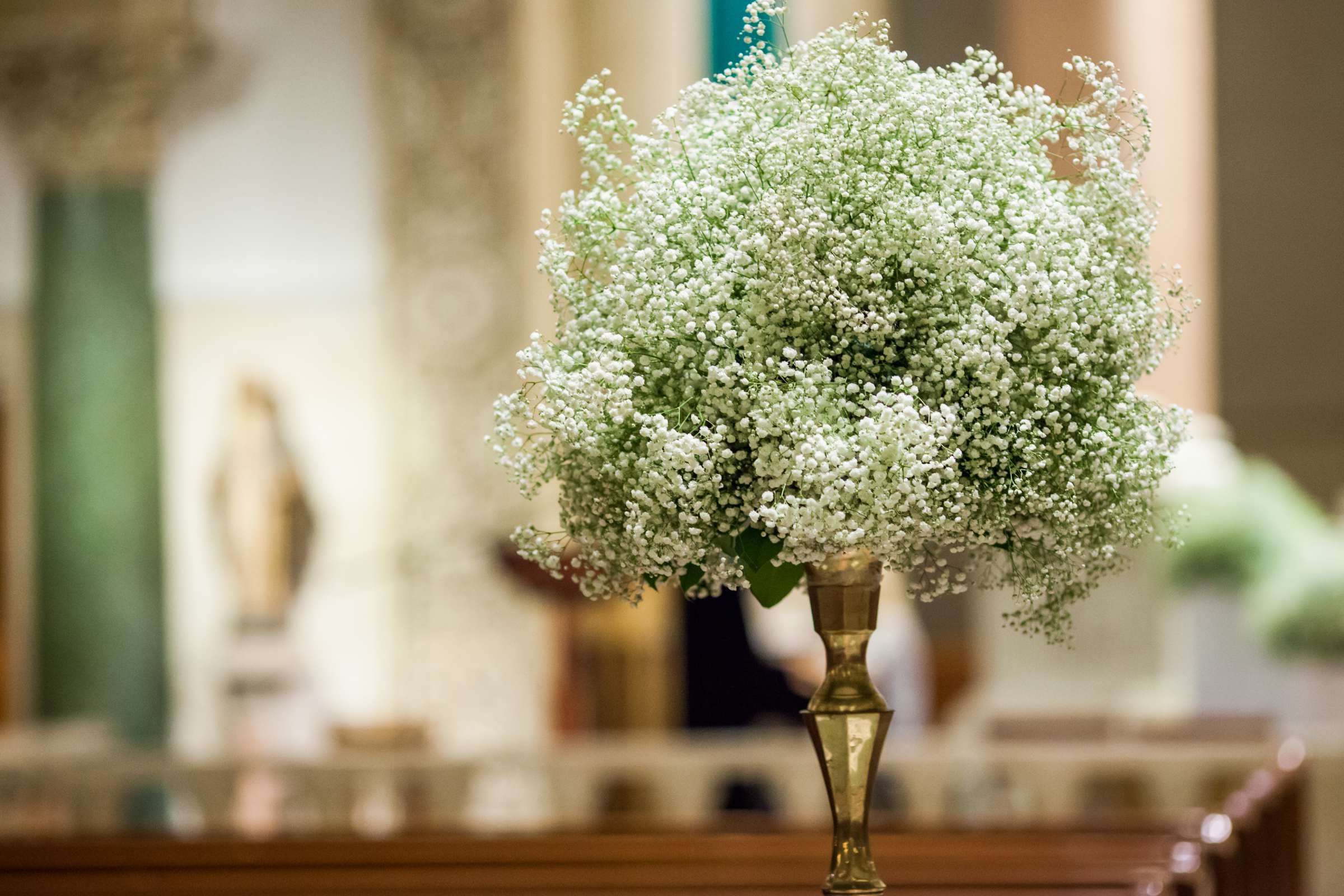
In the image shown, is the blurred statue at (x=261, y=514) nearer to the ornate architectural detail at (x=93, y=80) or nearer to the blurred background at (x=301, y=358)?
the blurred background at (x=301, y=358)

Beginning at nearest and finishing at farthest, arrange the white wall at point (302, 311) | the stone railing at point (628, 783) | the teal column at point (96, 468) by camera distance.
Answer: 1. the stone railing at point (628, 783)
2. the teal column at point (96, 468)
3. the white wall at point (302, 311)

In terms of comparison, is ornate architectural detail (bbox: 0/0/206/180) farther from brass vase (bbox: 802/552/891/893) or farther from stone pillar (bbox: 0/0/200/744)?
brass vase (bbox: 802/552/891/893)

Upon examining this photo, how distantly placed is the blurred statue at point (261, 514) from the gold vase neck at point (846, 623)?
8.85 meters

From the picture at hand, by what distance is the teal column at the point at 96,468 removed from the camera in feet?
31.9

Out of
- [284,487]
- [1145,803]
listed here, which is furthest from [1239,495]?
[284,487]

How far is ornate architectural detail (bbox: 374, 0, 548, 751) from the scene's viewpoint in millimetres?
9922

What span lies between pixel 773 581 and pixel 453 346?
853 cm

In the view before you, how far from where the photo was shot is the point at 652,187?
63.5 inches

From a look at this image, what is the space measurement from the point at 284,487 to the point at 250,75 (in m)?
2.32

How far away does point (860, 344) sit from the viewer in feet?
5.11

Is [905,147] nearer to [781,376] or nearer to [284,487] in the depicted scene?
[781,376]

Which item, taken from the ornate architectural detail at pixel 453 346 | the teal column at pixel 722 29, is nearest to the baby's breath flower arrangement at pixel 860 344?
the ornate architectural detail at pixel 453 346

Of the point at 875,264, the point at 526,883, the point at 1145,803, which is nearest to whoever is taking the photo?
the point at 875,264

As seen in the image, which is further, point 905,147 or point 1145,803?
point 1145,803
